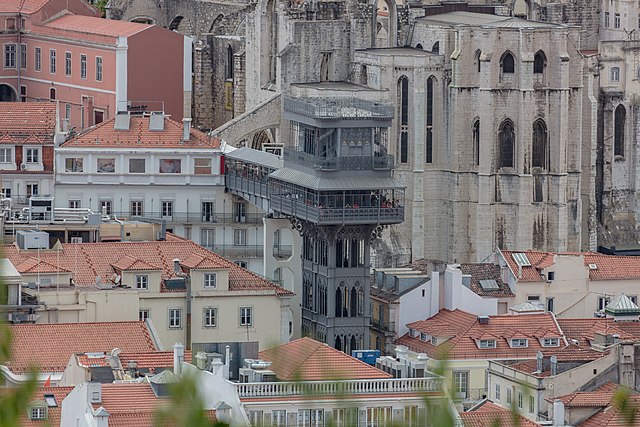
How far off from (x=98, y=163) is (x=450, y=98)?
15.2 meters

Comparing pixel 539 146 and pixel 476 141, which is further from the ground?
pixel 476 141

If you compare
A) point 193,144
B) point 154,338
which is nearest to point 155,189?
point 193,144

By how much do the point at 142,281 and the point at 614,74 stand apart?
37902 millimetres

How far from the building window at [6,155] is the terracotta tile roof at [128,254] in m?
15.8

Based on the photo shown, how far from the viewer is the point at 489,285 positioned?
83812 millimetres

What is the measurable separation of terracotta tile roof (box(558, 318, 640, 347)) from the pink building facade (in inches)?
1200

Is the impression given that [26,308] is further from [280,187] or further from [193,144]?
[193,144]

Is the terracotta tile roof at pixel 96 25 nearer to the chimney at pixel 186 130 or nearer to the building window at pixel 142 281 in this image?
the chimney at pixel 186 130

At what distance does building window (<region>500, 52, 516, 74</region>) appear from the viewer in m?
96.5

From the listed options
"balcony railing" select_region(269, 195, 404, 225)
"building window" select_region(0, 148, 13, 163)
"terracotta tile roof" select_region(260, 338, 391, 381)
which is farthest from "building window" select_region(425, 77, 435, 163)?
"terracotta tile roof" select_region(260, 338, 391, 381)

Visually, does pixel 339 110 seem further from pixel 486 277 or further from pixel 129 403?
pixel 129 403

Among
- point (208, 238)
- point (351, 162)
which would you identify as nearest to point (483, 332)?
point (351, 162)

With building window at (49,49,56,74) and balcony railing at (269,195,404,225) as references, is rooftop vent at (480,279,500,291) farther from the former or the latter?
building window at (49,49,56,74)

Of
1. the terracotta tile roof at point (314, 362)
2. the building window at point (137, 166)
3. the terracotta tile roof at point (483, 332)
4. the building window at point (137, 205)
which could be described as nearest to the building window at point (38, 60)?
the building window at point (137, 166)
